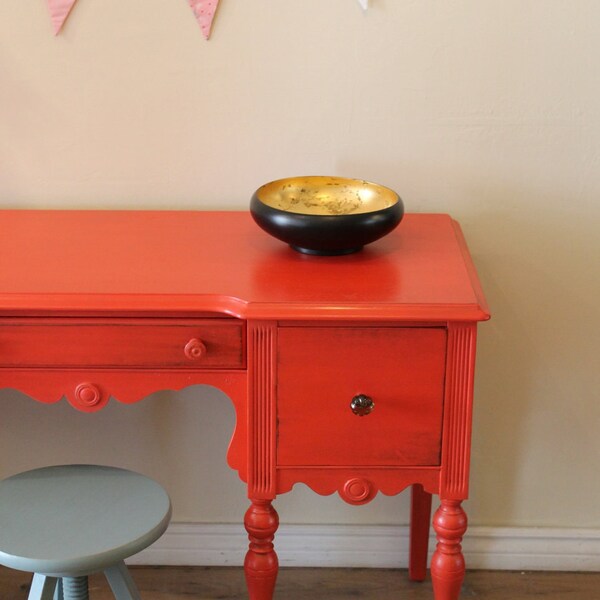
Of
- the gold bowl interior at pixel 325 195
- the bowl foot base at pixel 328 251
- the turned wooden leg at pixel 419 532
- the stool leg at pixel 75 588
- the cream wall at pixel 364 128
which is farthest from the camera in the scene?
the turned wooden leg at pixel 419 532

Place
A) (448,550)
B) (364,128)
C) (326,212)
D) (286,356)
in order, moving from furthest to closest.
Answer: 1. (364,128)
2. (326,212)
3. (448,550)
4. (286,356)

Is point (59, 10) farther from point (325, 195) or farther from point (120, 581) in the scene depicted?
point (120, 581)

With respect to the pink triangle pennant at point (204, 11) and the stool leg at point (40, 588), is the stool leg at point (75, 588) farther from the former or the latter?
the pink triangle pennant at point (204, 11)

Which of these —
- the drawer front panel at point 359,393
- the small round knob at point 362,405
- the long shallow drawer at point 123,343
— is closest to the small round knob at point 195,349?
the long shallow drawer at point 123,343

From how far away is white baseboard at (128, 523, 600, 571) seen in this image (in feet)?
Result: 7.04

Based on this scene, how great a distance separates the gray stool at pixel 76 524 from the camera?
57.2 inches

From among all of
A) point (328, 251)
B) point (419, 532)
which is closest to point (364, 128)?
point (328, 251)

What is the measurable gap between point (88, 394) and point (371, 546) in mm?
873

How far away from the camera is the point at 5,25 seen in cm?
188

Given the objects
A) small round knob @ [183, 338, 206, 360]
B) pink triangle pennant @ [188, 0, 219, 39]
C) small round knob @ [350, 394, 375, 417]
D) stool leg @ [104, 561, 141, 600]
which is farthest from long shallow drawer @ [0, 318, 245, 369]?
pink triangle pennant @ [188, 0, 219, 39]

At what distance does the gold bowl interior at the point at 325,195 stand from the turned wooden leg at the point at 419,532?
0.63 metres

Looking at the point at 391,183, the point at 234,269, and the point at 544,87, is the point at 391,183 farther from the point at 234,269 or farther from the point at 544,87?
the point at 234,269

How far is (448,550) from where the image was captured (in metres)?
1.61

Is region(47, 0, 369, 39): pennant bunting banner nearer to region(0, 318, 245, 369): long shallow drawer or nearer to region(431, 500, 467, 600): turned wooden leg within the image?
region(0, 318, 245, 369): long shallow drawer
